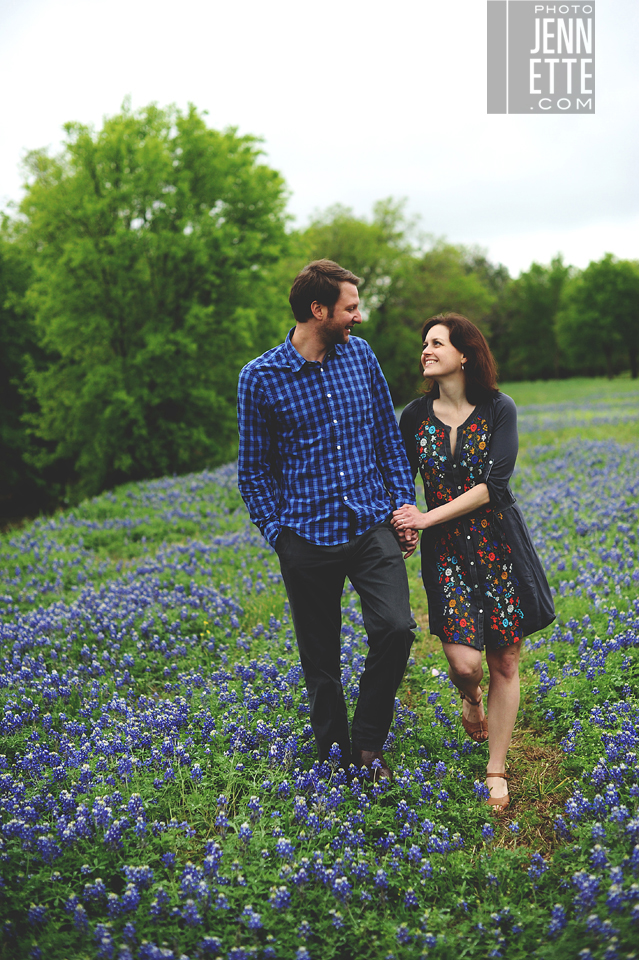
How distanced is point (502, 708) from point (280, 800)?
1.26 m

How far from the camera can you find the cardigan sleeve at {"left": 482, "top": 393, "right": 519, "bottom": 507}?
3.57 m

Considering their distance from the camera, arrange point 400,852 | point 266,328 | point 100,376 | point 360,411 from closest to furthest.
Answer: point 400,852
point 360,411
point 100,376
point 266,328

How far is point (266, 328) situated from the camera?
21.4m

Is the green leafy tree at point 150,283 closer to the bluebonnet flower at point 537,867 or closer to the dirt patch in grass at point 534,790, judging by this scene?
the dirt patch in grass at point 534,790

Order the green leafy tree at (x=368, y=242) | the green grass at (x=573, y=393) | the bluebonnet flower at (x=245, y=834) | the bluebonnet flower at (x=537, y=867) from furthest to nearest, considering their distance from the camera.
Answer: the green leafy tree at (x=368, y=242) < the green grass at (x=573, y=393) < the bluebonnet flower at (x=245, y=834) < the bluebonnet flower at (x=537, y=867)

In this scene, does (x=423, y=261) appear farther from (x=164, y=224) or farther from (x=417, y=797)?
(x=417, y=797)

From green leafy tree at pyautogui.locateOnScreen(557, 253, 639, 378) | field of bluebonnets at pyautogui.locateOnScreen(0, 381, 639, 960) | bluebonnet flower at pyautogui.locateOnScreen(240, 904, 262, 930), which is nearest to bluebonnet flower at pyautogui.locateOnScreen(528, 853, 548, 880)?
field of bluebonnets at pyautogui.locateOnScreen(0, 381, 639, 960)

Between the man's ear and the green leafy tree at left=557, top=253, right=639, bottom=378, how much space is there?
57509 millimetres

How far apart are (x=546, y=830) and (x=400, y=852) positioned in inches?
33.1

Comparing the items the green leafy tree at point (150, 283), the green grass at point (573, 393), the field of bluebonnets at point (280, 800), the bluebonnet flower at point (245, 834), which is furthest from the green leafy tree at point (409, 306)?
the bluebonnet flower at point (245, 834)

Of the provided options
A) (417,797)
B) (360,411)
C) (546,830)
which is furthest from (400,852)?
(360,411)

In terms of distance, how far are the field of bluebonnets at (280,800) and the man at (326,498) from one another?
0.46 m

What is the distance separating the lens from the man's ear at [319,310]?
142 inches

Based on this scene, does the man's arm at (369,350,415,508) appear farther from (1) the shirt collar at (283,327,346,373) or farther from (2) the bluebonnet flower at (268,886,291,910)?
(2) the bluebonnet flower at (268,886,291,910)
